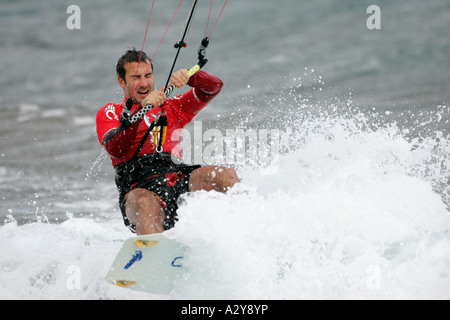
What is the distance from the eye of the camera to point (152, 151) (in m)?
3.19

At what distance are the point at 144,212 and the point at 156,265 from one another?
269 mm

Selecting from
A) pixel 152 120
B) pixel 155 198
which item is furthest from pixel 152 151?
pixel 155 198

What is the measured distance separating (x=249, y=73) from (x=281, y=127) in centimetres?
329

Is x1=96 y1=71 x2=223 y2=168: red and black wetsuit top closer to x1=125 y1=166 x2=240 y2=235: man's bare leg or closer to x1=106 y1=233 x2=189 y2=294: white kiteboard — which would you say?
x1=125 y1=166 x2=240 y2=235: man's bare leg

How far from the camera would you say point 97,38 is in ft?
38.2

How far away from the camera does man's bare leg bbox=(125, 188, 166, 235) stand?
108 inches

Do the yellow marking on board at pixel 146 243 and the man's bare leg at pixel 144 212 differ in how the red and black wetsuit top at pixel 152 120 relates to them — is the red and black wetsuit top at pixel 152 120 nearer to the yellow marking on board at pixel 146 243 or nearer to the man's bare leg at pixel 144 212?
the man's bare leg at pixel 144 212

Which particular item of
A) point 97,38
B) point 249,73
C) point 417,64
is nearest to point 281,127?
point 249,73

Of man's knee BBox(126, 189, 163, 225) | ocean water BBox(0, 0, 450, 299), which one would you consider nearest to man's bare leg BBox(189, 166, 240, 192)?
ocean water BBox(0, 0, 450, 299)

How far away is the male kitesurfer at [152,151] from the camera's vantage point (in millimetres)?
2867

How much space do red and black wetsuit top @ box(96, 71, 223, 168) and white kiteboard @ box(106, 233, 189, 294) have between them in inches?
22.2

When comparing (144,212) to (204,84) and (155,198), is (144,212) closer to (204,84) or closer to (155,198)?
(155,198)

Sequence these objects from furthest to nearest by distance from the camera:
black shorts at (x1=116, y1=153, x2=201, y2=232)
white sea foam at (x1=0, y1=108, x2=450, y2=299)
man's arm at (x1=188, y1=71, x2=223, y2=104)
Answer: man's arm at (x1=188, y1=71, x2=223, y2=104) → black shorts at (x1=116, y1=153, x2=201, y2=232) → white sea foam at (x1=0, y1=108, x2=450, y2=299)

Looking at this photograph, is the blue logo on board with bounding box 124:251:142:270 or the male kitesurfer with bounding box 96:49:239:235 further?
the male kitesurfer with bounding box 96:49:239:235
